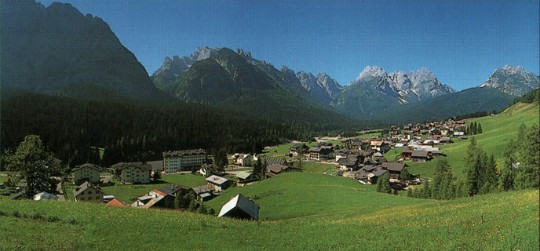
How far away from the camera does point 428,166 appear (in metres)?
97.8

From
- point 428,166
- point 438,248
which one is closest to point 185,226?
point 438,248

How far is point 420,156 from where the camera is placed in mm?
114562

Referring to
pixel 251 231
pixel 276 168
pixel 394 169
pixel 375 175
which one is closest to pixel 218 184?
pixel 276 168

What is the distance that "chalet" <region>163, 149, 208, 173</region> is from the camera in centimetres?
11494

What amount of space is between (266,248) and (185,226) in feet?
18.5

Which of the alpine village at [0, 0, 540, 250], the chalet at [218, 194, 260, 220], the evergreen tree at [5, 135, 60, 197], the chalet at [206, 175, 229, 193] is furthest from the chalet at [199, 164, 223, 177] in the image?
the chalet at [218, 194, 260, 220]

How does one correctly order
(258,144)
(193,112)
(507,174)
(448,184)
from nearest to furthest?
(507,174)
(448,184)
(258,144)
(193,112)

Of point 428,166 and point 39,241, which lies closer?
point 39,241

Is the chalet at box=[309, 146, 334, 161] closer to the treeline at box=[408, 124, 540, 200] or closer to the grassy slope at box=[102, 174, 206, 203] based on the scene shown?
the grassy slope at box=[102, 174, 206, 203]

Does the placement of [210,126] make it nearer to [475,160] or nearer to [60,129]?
[60,129]

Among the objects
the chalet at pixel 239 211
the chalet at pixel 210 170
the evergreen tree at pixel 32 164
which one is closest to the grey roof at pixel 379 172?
the chalet at pixel 210 170

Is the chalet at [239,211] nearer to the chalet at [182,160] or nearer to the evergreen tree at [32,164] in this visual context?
the evergreen tree at [32,164]

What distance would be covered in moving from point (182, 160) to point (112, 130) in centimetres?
4343

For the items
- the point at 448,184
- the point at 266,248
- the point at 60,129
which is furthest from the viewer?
the point at 60,129
